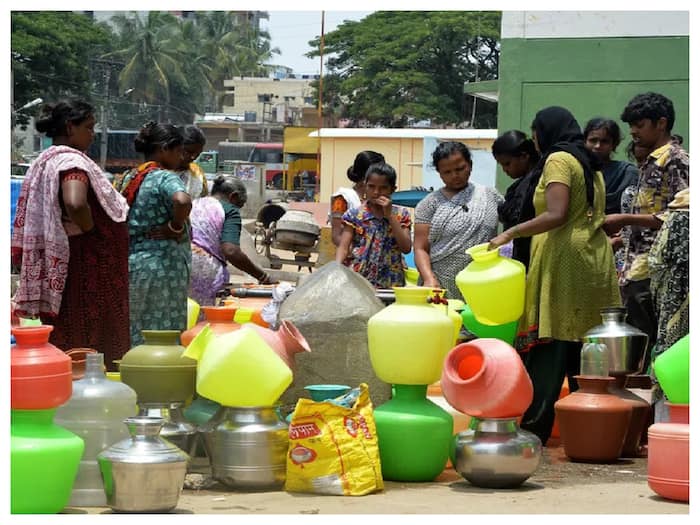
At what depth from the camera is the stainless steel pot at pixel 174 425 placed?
4.50 metres

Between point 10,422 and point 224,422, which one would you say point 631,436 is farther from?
point 10,422

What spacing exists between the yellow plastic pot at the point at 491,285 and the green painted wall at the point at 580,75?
5.54 meters

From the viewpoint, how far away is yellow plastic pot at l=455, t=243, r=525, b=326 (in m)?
5.40

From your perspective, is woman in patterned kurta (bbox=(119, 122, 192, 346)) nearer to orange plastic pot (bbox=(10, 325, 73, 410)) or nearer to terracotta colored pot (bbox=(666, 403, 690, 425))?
orange plastic pot (bbox=(10, 325, 73, 410))

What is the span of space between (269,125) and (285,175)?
22.7m

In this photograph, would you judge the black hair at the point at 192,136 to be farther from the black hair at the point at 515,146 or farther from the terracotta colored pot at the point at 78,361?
the terracotta colored pot at the point at 78,361

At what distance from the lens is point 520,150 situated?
6031 millimetres

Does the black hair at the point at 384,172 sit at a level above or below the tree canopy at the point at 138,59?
below

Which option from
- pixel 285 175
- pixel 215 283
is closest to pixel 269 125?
pixel 285 175

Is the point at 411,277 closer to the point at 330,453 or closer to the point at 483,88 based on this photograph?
the point at 330,453

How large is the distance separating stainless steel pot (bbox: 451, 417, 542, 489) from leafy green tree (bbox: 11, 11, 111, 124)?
168ft

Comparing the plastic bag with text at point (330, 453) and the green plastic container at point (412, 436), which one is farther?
the green plastic container at point (412, 436)

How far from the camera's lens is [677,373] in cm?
421

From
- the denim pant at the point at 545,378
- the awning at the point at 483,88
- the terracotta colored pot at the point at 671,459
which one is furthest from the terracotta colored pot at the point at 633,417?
the awning at the point at 483,88
